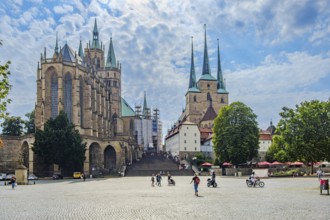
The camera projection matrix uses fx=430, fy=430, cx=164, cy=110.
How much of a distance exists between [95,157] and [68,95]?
13076 millimetres

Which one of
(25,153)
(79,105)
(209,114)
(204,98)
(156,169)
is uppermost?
(204,98)

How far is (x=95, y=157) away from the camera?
83.4 meters

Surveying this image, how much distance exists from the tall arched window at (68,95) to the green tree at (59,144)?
13196mm

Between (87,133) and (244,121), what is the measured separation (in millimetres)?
31411

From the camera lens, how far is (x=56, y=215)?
16.8 meters

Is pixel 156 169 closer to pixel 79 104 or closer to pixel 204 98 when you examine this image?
pixel 79 104

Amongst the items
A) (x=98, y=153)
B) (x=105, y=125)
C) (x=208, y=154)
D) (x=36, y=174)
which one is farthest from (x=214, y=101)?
(x=36, y=174)

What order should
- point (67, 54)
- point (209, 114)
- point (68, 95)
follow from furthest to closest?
point (209, 114), point (67, 54), point (68, 95)

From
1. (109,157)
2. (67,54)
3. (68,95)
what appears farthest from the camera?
(109,157)

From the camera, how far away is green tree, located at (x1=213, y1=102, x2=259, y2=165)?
67625mm

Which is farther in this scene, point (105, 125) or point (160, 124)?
point (160, 124)

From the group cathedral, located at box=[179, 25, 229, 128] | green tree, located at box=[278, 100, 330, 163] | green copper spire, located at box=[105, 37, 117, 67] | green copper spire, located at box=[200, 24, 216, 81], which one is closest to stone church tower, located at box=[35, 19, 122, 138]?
green copper spire, located at box=[105, 37, 117, 67]

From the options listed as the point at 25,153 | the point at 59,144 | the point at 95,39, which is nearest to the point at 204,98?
the point at 95,39

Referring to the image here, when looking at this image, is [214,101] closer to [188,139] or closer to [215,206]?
[188,139]
